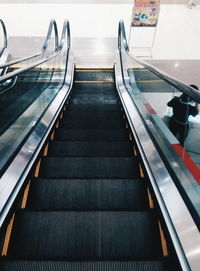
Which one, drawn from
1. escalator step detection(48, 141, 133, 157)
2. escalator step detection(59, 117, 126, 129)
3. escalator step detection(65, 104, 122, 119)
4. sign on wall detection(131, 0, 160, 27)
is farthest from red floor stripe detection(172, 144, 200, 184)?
sign on wall detection(131, 0, 160, 27)

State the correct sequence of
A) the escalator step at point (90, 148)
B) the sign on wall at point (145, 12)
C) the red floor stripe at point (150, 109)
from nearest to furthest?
1. the escalator step at point (90, 148)
2. the red floor stripe at point (150, 109)
3. the sign on wall at point (145, 12)

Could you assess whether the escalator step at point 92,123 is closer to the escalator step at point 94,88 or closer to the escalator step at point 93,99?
the escalator step at point 93,99

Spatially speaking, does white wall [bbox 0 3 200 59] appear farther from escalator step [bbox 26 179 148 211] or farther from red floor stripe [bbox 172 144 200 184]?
escalator step [bbox 26 179 148 211]

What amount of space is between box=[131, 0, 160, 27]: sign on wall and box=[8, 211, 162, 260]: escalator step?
669cm

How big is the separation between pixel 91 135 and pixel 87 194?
1.31 m

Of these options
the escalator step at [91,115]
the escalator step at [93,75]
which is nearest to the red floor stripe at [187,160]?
the escalator step at [91,115]

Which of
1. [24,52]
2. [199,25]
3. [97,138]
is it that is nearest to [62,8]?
[24,52]

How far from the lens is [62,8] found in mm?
10242

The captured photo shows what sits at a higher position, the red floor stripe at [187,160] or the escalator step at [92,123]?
the red floor stripe at [187,160]

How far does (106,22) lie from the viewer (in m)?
9.45

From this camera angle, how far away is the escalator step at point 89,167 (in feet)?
7.41

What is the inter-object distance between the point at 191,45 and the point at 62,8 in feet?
20.0

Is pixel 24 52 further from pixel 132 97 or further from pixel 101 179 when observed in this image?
pixel 101 179

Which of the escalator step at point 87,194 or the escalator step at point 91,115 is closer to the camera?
the escalator step at point 87,194
